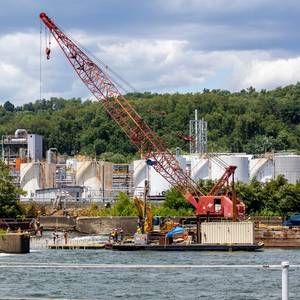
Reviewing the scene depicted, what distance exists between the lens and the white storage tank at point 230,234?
81.1 m

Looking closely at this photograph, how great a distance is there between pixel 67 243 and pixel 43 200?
6357cm

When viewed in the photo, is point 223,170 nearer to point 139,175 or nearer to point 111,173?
point 139,175

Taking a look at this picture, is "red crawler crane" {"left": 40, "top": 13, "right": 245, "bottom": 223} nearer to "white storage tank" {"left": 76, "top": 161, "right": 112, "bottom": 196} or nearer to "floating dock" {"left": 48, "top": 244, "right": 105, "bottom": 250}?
"floating dock" {"left": 48, "top": 244, "right": 105, "bottom": 250}

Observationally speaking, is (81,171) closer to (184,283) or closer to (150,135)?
(150,135)

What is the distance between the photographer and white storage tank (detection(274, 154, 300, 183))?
481ft

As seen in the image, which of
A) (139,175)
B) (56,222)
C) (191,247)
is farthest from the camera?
(139,175)

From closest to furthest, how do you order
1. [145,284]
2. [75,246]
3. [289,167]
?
[145,284], [75,246], [289,167]

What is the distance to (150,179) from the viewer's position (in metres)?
147

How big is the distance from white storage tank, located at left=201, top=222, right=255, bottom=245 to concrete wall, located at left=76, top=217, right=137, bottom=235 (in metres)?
31.4

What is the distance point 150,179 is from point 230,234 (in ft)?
217

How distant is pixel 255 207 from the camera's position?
404ft

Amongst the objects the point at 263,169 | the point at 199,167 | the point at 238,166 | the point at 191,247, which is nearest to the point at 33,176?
the point at 199,167

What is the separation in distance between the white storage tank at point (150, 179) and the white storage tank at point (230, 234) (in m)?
59.1

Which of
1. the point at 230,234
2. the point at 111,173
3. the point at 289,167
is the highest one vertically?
the point at 111,173
